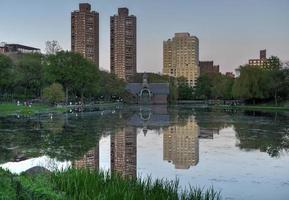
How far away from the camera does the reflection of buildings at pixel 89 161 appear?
17.8 m

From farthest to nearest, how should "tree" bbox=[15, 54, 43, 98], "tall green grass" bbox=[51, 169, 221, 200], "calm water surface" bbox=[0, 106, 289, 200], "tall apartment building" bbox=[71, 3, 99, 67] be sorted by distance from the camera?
"tall apartment building" bbox=[71, 3, 99, 67]
"tree" bbox=[15, 54, 43, 98]
"calm water surface" bbox=[0, 106, 289, 200]
"tall green grass" bbox=[51, 169, 221, 200]

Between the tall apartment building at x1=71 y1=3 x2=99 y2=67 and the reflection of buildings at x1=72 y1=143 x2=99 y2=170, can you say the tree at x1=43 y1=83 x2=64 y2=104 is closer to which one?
the reflection of buildings at x1=72 y1=143 x2=99 y2=170

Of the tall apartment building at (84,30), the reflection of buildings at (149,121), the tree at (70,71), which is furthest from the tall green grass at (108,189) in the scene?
the tall apartment building at (84,30)

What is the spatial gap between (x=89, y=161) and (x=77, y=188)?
9627mm

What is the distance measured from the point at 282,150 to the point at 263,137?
6.17m

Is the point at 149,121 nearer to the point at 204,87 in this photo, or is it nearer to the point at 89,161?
the point at 89,161

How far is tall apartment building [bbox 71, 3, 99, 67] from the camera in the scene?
172875 mm

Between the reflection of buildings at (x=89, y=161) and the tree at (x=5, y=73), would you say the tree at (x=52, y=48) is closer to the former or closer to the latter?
the tree at (x=5, y=73)

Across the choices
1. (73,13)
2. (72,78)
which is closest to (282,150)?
(72,78)

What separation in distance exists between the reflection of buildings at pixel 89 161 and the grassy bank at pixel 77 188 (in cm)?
628

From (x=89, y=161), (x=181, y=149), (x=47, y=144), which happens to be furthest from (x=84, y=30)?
(x=89, y=161)

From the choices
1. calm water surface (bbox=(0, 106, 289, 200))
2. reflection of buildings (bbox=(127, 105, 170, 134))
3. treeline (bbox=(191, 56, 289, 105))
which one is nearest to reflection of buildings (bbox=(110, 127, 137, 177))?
calm water surface (bbox=(0, 106, 289, 200))

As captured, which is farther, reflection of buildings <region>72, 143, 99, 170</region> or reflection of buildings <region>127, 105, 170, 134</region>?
reflection of buildings <region>127, 105, 170, 134</region>

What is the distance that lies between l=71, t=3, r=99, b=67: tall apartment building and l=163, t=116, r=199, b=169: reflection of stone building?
142947 mm
